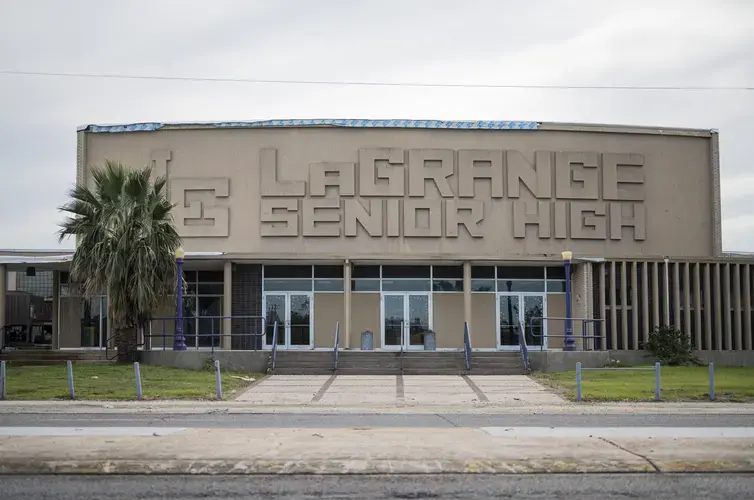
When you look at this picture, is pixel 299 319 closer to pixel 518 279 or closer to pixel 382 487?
pixel 518 279

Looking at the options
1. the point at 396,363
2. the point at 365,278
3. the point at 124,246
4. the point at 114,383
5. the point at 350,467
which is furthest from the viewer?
the point at 365,278

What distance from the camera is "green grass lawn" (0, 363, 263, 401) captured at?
71.6 ft

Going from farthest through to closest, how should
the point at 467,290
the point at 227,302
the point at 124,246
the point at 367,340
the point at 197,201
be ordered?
the point at 197,201 < the point at 367,340 < the point at 467,290 < the point at 227,302 < the point at 124,246

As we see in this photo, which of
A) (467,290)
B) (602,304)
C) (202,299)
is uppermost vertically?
(467,290)

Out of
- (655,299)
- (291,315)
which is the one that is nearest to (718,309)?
(655,299)

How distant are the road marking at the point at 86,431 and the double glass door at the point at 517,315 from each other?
22.5 meters

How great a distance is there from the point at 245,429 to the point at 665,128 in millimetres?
27127

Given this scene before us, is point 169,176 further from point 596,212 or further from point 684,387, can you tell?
point 684,387

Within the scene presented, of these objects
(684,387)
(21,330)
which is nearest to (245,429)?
(684,387)

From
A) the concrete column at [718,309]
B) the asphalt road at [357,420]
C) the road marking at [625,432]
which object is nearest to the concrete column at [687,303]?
the concrete column at [718,309]

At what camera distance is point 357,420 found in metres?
16.5

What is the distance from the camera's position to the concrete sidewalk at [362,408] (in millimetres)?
18719

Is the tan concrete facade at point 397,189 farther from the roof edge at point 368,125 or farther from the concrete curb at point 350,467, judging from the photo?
the concrete curb at point 350,467

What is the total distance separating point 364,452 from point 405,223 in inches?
949
